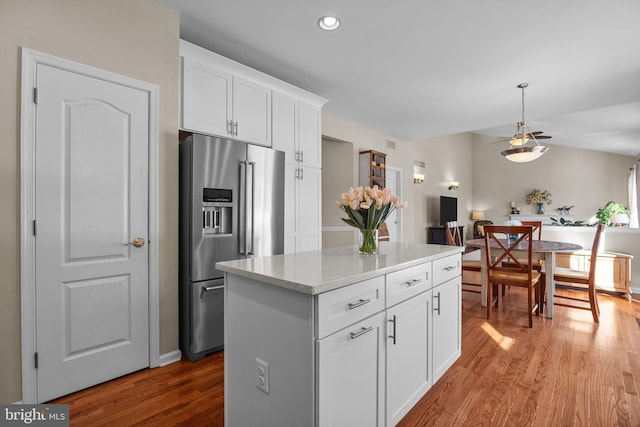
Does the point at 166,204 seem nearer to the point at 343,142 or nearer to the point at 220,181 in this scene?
the point at 220,181

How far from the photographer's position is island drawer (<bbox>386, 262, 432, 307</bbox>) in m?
1.58

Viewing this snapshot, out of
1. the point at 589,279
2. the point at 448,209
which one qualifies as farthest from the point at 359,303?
the point at 448,209

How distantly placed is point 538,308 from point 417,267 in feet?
9.20

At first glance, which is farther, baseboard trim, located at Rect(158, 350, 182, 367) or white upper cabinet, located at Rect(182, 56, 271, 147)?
white upper cabinet, located at Rect(182, 56, 271, 147)

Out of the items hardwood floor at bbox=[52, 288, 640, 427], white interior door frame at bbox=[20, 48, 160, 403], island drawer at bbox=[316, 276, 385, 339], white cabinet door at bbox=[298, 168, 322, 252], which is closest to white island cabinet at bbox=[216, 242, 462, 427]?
island drawer at bbox=[316, 276, 385, 339]

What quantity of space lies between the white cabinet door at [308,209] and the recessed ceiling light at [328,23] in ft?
4.86

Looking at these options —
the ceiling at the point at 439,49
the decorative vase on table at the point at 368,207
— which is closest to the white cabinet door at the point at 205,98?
the ceiling at the point at 439,49

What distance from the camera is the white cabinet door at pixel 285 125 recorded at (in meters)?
3.29

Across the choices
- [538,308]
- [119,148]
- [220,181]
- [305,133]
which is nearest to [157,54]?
[119,148]

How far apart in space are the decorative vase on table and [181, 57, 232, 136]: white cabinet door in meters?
1.47

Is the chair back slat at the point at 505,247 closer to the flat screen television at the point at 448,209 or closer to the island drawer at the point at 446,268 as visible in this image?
the island drawer at the point at 446,268

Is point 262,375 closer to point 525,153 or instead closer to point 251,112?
point 251,112

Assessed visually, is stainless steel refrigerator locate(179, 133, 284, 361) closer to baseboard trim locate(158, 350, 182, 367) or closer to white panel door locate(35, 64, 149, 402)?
baseboard trim locate(158, 350, 182, 367)

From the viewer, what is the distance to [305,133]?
3.68 meters
